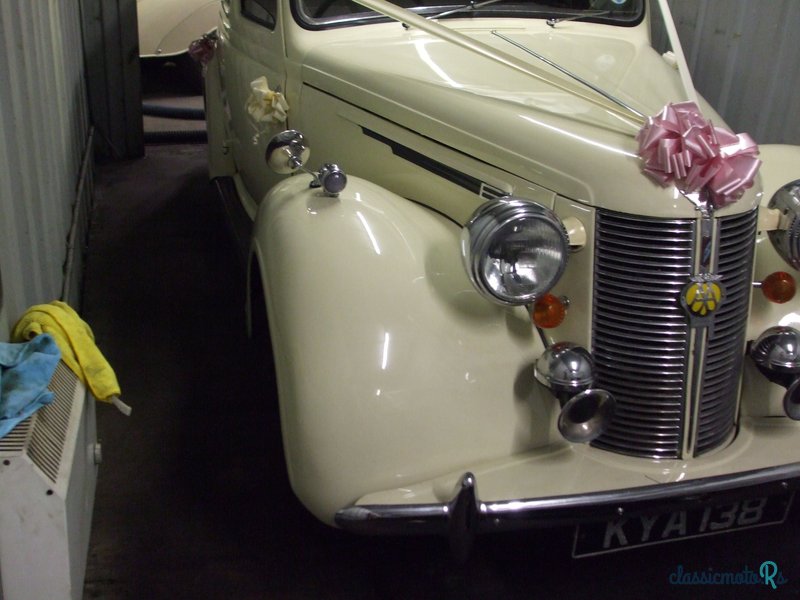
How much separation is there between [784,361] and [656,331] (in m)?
0.35

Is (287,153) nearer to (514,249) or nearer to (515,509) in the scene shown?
(514,249)

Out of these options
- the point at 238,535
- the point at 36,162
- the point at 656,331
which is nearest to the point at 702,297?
the point at 656,331

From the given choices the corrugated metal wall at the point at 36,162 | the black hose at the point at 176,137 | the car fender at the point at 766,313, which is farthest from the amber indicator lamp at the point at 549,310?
the black hose at the point at 176,137

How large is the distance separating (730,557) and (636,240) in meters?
0.98

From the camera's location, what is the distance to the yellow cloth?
1989 mm

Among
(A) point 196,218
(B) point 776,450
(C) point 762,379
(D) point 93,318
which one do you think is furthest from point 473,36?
(A) point 196,218

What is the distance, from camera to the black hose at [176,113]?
7.14 metres

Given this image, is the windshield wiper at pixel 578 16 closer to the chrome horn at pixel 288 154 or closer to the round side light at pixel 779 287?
the chrome horn at pixel 288 154

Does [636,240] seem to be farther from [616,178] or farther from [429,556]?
[429,556]

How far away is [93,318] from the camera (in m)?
3.63

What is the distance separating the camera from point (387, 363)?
1.87m

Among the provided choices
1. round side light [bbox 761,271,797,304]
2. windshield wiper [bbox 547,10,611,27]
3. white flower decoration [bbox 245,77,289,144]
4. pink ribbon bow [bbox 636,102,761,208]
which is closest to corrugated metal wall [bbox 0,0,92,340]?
white flower decoration [bbox 245,77,289,144]

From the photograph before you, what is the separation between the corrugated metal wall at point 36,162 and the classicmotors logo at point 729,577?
1751mm

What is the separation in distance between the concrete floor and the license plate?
23cm
